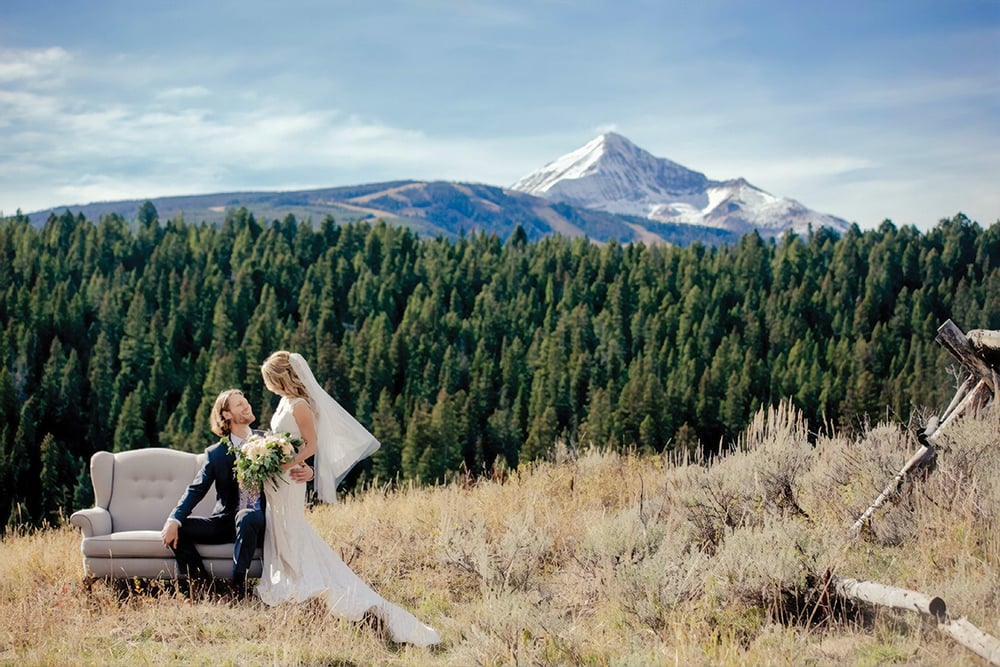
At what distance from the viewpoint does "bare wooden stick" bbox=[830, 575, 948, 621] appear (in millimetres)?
4211

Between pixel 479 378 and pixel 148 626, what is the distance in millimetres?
80539

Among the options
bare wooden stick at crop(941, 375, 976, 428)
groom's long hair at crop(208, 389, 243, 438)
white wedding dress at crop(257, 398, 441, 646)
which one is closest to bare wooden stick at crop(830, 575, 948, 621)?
bare wooden stick at crop(941, 375, 976, 428)

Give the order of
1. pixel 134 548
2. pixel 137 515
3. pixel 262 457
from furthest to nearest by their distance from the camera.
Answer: pixel 137 515 < pixel 134 548 < pixel 262 457

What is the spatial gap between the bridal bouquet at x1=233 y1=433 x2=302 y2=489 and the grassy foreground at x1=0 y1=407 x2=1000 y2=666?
89 centimetres

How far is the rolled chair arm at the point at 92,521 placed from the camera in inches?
253

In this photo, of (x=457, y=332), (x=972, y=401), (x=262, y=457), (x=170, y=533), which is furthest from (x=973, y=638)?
(x=457, y=332)

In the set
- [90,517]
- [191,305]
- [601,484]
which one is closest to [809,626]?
[601,484]

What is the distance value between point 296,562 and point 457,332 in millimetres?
93544

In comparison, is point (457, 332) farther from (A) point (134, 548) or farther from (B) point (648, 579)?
(B) point (648, 579)

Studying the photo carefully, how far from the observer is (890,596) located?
4.45m

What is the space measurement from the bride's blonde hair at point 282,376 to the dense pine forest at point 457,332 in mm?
51548

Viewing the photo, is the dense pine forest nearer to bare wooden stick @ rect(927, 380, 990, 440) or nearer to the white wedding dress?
bare wooden stick @ rect(927, 380, 990, 440)

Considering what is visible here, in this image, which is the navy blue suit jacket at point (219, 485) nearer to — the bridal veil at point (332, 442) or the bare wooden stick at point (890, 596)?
the bridal veil at point (332, 442)

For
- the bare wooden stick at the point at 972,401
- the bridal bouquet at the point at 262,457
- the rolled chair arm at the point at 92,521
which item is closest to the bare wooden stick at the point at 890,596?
the bare wooden stick at the point at 972,401
